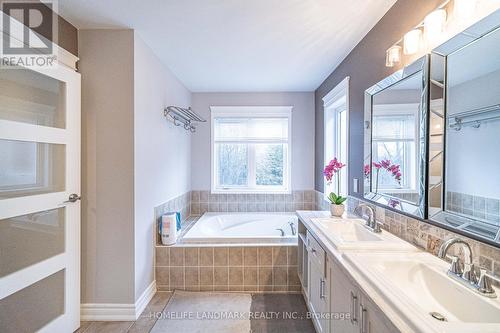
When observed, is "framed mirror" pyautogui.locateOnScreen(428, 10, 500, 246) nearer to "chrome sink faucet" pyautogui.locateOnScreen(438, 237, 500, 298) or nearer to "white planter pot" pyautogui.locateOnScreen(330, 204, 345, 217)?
"chrome sink faucet" pyautogui.locateOnScreen(438, 237, 500, 298)

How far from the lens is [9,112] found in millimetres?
1535

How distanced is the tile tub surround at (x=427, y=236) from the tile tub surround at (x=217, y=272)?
3.57ft

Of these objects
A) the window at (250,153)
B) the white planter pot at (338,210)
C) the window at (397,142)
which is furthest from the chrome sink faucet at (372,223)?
the window at (250,153)

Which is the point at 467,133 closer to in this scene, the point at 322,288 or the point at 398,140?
the point at 398,140

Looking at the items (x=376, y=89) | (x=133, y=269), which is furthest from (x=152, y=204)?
(x=376, y=89)

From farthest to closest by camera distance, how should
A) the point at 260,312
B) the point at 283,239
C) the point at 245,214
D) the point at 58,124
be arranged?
the point at 245,214 < the point at 283,239 < the point at 260,312 < the point at 58,124

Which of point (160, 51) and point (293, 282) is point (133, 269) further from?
point (160, 51)

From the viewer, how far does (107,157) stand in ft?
6.95

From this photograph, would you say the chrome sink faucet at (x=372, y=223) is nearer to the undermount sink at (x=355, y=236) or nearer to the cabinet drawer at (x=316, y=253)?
the undermount sink at (x=355, y=236)

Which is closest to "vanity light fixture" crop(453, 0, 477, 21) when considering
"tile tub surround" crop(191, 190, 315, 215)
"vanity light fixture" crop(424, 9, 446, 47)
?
"vanity light fixture" crop(424, 9, 446, 47)

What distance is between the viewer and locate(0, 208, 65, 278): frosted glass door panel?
1519mm

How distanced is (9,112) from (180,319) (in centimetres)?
196

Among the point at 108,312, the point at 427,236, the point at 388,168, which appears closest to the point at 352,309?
the point at 427,236

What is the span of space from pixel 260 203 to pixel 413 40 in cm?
291
